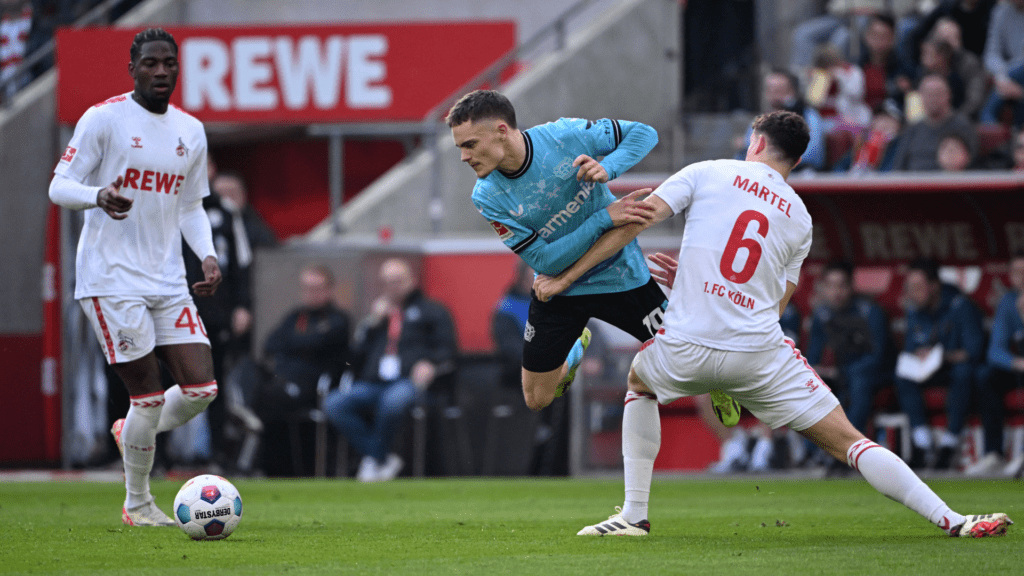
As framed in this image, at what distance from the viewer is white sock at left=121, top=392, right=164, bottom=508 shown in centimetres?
639

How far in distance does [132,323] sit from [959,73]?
9.80 metres

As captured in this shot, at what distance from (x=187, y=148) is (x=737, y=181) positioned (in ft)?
9.13

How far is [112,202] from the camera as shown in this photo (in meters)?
5.89

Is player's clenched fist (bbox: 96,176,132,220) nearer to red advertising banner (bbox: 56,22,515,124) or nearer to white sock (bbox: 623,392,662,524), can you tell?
white sock (bbox: 623,392,662,524)

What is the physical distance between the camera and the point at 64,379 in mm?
13297

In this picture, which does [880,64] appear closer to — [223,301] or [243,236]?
[243,236]

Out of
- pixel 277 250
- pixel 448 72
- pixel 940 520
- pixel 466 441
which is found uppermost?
pixel 448 72

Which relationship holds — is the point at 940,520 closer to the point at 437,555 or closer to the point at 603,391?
the point at 437,555

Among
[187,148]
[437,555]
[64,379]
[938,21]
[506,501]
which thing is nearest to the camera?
[437,555]

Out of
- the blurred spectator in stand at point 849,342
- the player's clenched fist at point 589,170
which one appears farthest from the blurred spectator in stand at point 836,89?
the player's clenched fist at point 589,170

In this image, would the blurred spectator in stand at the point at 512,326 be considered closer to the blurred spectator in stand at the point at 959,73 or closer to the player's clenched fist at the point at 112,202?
the blurred spectator in stand at the point at 959,73

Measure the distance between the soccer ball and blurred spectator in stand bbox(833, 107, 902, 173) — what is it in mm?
7931

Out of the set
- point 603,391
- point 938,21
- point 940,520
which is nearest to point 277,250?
point 603,391

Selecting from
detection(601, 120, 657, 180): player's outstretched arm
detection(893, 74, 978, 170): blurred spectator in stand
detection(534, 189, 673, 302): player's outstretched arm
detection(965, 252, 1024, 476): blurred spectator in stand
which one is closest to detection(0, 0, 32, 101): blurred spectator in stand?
detection(893, 74, 978, 170): blurred spectator in stand
